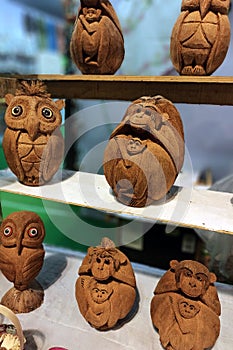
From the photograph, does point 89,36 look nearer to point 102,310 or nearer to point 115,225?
point 102,310

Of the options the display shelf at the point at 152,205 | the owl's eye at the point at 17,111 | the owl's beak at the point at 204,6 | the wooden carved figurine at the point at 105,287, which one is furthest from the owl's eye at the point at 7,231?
the owl's beak at the point at 204,6

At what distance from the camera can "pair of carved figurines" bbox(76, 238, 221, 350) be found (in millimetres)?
826

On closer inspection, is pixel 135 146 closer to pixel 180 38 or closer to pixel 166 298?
pixel 180 38

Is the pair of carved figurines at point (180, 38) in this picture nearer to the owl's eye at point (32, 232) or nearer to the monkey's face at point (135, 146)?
the monkey's face at point (135, 146)

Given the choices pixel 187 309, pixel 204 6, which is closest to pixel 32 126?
pixel 204 6

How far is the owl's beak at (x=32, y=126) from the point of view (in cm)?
→ 90

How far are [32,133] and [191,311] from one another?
69cm

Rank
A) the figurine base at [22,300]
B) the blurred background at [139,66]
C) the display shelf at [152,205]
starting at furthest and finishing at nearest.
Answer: the blurred background at [139,66] → the figurine base at [22,300] → the display shelf at [152,205]

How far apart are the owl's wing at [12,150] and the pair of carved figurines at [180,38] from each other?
317 mm

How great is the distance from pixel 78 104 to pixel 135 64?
0.42 m

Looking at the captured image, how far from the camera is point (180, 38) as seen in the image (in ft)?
2.78

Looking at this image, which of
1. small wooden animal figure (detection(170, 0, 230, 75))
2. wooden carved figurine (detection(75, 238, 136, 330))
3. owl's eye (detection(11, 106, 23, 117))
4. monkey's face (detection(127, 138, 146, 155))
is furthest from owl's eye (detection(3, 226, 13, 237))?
small wooden animal figure (detection(170, 0, 230, 75))

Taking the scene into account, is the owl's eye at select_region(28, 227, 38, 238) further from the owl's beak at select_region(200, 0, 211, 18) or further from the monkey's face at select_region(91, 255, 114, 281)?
the owl's beak at select_region(200, 0, 211, 18)

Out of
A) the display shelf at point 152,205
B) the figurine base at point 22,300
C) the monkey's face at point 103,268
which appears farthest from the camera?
the figurine base at point 22,300
